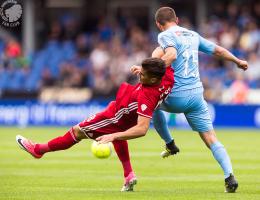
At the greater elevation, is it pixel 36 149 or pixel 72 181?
pixel 36 149

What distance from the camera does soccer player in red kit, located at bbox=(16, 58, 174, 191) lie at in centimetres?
1022

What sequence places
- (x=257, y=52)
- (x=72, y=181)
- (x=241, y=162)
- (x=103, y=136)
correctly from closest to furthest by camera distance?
(x=103, y=136)
(x=72, y=181)
(x=241, y=162)
(x=257, y=52)

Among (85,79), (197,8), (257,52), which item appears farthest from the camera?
(197,8)

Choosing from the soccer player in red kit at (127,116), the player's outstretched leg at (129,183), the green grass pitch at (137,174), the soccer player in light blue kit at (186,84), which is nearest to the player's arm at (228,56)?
the soccer player in light blue kit at (186,84)

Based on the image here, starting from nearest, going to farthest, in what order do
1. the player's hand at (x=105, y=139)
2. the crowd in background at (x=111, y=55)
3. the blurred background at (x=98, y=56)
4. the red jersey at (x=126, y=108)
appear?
the player's hand at (x=105, y=139) → the red jersey at (x=126, y=108) → the blurred background at (x=98, y=56) → the crowd in background at (x=111, y=55)

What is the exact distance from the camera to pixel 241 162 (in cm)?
1517

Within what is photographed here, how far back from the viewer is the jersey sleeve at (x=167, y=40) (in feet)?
35.2

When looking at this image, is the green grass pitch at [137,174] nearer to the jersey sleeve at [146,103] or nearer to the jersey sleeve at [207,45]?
the jersey sleeve at [146,103]

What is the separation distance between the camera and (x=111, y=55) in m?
29.3

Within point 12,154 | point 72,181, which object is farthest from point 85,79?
point 72,181

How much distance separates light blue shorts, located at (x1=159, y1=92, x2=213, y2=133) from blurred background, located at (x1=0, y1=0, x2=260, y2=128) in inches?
579

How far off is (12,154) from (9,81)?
14.0m

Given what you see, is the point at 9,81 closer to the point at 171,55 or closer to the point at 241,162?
the point at 241,162

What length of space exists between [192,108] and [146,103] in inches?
34.2
